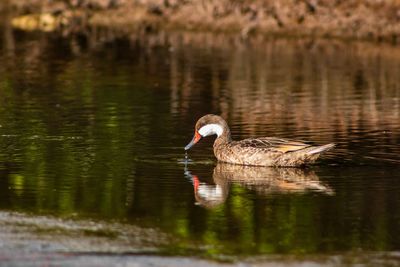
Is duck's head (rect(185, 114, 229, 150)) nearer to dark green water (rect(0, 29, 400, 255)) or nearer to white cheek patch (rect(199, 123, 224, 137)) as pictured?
white cheek patch (rect(199, 123, 224, 137))

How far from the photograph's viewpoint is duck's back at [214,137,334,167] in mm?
16406

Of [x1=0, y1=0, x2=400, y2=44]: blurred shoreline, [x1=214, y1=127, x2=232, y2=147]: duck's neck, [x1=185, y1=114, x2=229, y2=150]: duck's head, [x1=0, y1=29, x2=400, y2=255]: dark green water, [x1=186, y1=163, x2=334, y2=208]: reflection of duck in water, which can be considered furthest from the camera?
[x1=0, y1=0, x2=400, y2=44]: blurred shoreline

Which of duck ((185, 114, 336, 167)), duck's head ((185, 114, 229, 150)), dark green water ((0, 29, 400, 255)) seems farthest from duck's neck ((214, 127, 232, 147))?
dark green water ((0, 29, 400, 255))

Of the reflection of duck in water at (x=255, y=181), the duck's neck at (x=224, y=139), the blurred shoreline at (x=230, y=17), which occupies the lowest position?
the blurred shoreline at (x=230, y=17)

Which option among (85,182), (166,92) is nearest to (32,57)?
(166,92)

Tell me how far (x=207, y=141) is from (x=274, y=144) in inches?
124

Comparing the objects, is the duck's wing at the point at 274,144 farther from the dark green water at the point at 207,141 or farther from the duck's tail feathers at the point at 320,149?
the dark green water at the point at 207,141

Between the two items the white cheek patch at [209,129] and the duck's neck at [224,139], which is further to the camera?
the white cheek patch at [209,129]

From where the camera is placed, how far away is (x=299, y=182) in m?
15.5

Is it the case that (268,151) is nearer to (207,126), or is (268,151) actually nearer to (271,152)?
(271,152)

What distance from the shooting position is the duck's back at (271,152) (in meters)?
16.4

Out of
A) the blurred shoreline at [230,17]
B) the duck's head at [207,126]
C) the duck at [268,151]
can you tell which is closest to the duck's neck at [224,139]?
the duck at [268,151]

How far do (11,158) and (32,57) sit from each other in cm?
1807

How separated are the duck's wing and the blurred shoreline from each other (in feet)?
69.5
